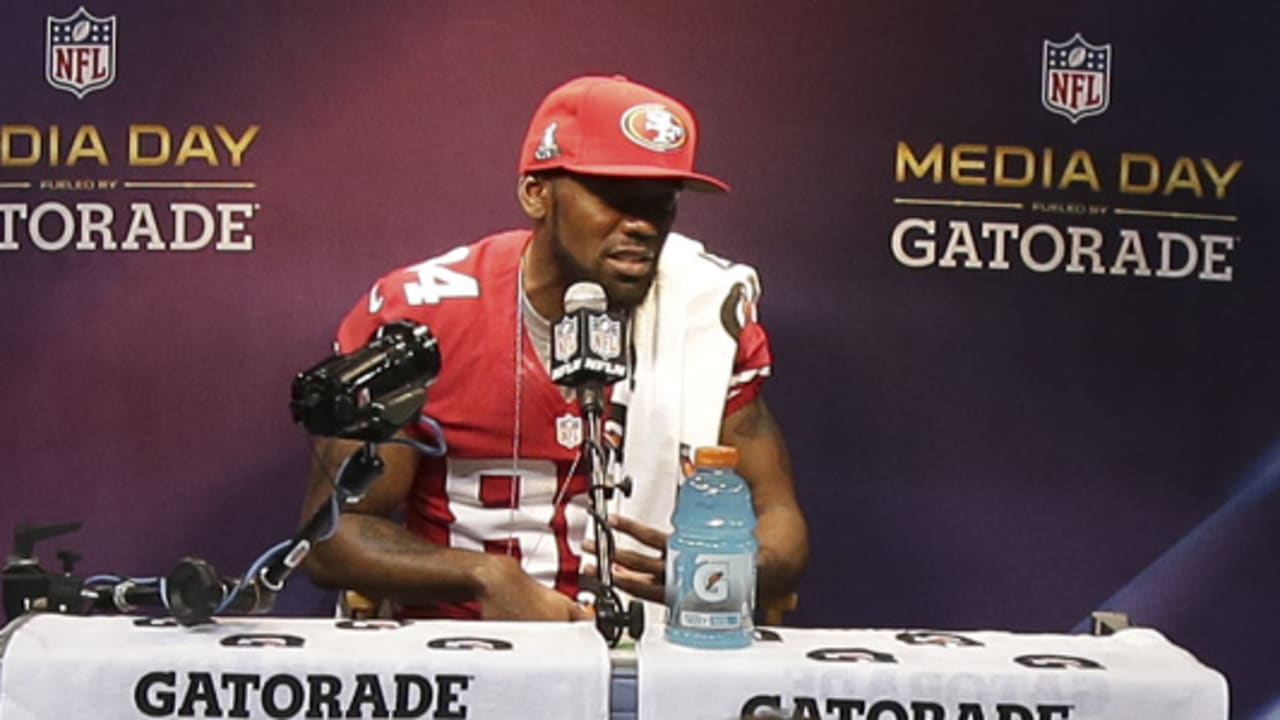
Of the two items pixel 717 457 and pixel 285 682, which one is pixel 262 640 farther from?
pixel 717 457

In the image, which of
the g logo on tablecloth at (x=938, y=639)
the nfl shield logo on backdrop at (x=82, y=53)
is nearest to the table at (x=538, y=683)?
the g logo on tablecloth at (x=938, y=639)

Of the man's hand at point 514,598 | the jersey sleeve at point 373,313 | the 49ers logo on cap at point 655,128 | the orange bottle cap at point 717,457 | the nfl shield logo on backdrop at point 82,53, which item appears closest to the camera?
the orange bottle cap at point 717,457

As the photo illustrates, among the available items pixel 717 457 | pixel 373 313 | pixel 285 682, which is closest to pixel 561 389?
pixel 373 313

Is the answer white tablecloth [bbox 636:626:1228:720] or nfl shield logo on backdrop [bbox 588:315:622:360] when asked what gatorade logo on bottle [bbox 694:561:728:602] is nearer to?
white tablecloth [bbox 636:626:1228:720]

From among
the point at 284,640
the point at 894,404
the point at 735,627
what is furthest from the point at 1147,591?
the point at 284,640

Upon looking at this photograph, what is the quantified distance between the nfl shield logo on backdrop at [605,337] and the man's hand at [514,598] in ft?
2.21

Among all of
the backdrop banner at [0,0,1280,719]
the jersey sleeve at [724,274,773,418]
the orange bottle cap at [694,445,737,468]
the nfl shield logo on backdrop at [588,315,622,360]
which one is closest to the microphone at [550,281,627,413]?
the nfl shield logo on backdrop at [588,315,622,360]

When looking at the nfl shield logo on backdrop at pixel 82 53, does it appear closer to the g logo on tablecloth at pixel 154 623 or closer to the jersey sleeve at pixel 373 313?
the jersey sleeve at pixel 373 313

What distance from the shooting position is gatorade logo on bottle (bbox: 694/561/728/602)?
188cm

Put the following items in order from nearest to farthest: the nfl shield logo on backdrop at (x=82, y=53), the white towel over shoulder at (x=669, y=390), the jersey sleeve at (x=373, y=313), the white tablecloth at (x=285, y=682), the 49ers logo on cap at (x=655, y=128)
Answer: the white tablecloth at (x=285, y=682), the 49ers logo on cap at (x=655, y=128), the jersey sleeve at (x=373, y=313), the white towel over shoulder at (x=669, y=390), the nfl shield logo on backdrop at (x=82, y=53)

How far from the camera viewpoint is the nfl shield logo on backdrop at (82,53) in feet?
11.1

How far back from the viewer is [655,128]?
2.75 metres

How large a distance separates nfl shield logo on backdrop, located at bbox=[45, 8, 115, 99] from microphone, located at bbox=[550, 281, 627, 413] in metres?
1.90

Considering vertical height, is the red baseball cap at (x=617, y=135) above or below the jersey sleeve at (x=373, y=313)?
above
